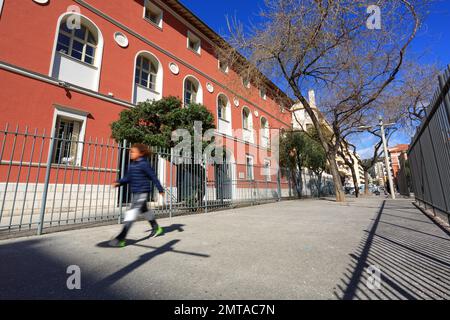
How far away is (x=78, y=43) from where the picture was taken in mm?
10508

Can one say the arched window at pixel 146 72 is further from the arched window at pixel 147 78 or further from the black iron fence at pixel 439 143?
the black iron fence at pixel 439 143

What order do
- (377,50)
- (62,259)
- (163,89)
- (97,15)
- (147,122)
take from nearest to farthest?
1. (62,259)
2. (147,122)
3. (377,50)
4. (97,15)
5. (163,89)

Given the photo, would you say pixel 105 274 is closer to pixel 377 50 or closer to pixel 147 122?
pixel 147 122

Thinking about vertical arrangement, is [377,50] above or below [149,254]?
above

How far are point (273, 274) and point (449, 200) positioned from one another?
13.7 feet

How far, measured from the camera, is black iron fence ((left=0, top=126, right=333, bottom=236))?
5.47 metres

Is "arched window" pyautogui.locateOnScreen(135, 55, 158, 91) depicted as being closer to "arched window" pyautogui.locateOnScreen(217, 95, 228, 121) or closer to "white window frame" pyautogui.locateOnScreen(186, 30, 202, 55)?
"white window frame" pyautogui.locateOnScreen(186, 30, 202, 55)

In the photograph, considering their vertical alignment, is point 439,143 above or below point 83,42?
below

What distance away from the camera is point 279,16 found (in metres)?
9.10

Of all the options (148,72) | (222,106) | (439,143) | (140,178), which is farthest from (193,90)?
(439,143)

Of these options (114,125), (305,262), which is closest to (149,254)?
(305,262)

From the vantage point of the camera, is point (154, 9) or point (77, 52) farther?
point (154, 9)

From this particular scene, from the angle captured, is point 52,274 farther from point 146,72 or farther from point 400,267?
point 146,72

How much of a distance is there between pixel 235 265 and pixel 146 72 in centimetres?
1350
